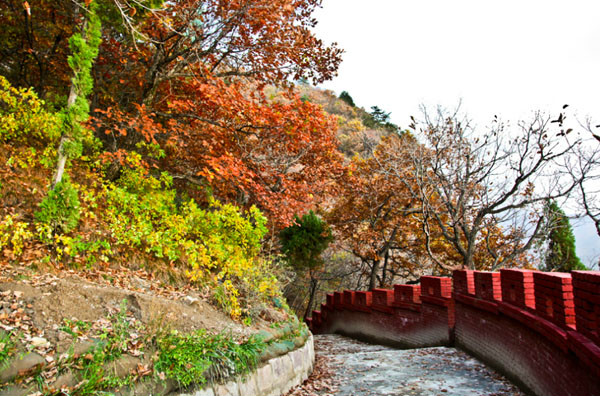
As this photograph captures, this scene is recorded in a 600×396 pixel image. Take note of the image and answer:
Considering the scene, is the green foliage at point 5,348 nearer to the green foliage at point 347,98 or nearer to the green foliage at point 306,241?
the green foliage at point 306,241

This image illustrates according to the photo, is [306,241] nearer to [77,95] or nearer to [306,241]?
[306,241]

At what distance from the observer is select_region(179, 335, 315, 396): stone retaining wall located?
4243 millimetres

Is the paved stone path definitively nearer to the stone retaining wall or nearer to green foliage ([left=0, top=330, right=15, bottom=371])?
the stone retaining wall

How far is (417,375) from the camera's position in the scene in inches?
237

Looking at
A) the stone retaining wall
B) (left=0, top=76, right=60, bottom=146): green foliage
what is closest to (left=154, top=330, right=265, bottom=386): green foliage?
the stone retaining wall

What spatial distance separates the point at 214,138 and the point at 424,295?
6730mm

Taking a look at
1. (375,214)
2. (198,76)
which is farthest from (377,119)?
→ (198,76)

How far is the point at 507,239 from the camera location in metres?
14.8

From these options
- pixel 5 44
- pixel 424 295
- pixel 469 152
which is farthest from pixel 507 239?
pixel 5 44

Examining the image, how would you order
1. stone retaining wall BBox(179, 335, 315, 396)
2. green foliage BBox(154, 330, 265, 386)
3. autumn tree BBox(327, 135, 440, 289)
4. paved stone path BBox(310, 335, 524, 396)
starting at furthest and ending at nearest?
autumn tree BBox(327, 135, 440, 289), paved stone path BBox(310, 335, 524, 396), stone retaining wall BBox(179, 335, 315, 396), green foliage BBox(154, 330, 265, 386)

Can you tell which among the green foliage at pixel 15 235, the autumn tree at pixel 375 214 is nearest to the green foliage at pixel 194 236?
the green foliage at pixel 15 235

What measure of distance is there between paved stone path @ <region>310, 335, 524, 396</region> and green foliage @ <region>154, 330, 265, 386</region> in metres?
1.61

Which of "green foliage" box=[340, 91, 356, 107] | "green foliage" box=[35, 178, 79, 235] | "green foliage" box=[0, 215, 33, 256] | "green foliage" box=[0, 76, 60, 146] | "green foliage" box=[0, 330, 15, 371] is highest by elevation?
"green foliage" box=[340, 91, 356, 107]

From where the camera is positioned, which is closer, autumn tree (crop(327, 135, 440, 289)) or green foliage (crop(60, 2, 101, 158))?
green foliage (crop(60, 2, 101, 158))
